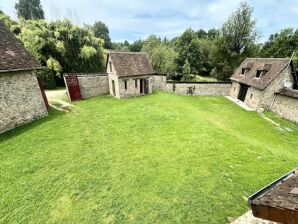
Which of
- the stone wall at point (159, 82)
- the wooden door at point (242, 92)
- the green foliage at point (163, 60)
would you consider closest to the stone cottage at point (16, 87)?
the stone wall at point (159, 82)

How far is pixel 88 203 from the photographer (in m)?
6.49

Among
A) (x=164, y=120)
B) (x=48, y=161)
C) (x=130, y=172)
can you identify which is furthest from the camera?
(x=164, y=120)

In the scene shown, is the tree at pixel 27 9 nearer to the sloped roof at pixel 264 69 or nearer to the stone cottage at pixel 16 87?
the stone cottage at pixel 16 87

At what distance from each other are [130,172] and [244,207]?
465 centimetres

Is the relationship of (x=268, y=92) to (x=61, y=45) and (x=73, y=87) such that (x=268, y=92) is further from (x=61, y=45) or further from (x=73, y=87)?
(x=61, y=45)

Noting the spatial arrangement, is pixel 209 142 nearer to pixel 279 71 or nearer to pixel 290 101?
pixel 290 101

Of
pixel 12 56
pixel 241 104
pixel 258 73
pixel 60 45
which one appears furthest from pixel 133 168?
pixel 60 45

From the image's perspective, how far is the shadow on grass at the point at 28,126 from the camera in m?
10.8

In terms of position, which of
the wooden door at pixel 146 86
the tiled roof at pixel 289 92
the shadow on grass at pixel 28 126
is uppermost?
the tiled roof at pixel 289 92

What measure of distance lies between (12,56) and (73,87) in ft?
22.5

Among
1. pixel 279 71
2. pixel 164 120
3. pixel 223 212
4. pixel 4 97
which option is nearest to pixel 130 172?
pixel 223 212

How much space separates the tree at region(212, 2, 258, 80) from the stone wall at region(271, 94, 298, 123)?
14.3 m

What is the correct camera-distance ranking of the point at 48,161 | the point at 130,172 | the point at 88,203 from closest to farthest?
the point at 88,203 → the point at 130,172 → the point at 48,161

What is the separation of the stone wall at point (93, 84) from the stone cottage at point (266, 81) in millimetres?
16984
